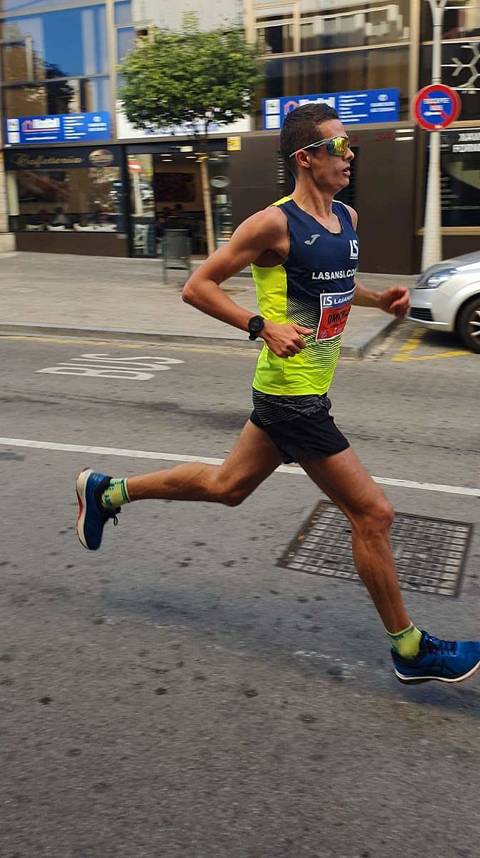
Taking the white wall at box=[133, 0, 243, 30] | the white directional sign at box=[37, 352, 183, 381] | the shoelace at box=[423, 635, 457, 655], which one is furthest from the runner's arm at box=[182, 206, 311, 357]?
the white wall at box=[133, 0, 243, 30]

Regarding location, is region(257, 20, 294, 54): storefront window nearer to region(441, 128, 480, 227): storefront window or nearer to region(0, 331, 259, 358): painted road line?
region(441, 128, 480, 227): storefront window

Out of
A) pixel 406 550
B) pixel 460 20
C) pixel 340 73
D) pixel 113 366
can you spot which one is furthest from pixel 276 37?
pixel 406 550

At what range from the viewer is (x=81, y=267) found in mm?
17781

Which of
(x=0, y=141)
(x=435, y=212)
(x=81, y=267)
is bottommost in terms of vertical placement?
(x=81, y=267)

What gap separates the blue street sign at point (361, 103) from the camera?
614 inches

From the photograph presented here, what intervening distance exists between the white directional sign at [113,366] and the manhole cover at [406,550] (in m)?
4.12

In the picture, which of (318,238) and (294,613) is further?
(294,613)

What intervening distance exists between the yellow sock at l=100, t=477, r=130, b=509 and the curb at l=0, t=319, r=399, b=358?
617 cm

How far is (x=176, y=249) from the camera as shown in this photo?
14.3m

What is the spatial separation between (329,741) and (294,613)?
88 centimetres

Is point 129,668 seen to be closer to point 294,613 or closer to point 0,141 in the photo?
point 294,613

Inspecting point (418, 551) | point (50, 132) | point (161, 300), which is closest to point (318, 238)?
point (418, 551)

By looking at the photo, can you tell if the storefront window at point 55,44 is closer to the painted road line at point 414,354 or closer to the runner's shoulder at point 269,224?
the painted road line at point 414,354

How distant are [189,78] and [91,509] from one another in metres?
10.8
